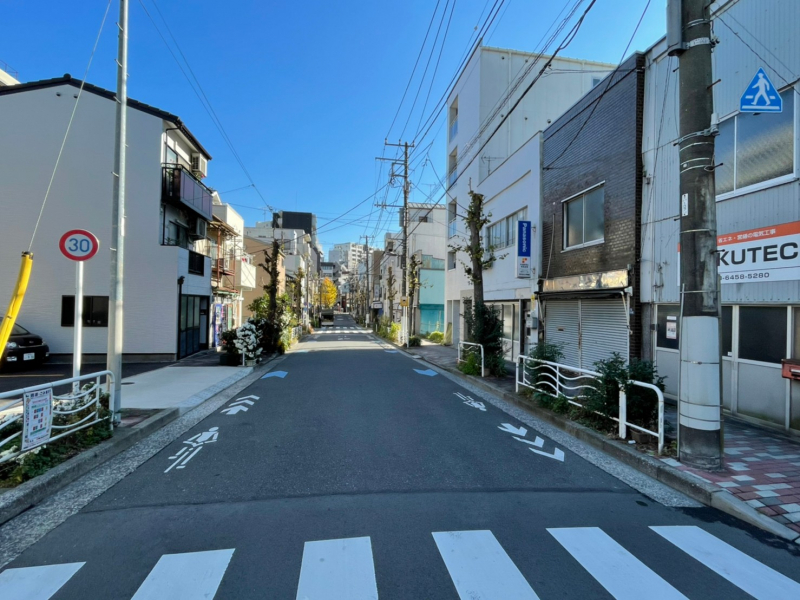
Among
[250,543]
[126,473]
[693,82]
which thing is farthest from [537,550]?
[693,82]

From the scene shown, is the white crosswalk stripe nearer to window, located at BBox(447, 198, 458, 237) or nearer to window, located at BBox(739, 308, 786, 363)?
window, located at BBox(739, 308, 786, 363)

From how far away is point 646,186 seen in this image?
10102 millimetres

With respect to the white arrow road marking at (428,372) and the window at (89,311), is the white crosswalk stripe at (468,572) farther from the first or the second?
the window at (89,311)

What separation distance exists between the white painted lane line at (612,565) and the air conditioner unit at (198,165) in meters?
21.7

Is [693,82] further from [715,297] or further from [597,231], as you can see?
[597,231]

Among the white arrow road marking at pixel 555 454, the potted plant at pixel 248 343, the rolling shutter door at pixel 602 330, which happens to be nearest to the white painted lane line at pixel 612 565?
Answer: the white arrow road marking at pixel 555 454

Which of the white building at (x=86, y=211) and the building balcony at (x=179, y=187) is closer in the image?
the white building at (x=86, y=211)

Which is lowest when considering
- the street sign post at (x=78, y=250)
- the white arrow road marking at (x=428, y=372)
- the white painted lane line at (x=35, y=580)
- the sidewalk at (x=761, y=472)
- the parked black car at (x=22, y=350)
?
the white arrow road marking at (x=428, y=372)

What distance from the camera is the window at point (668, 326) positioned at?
29.9 feet

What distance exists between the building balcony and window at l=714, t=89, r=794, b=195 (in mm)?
17273

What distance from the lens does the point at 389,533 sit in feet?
12.0

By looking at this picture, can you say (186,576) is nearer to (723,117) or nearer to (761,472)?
(761,472)

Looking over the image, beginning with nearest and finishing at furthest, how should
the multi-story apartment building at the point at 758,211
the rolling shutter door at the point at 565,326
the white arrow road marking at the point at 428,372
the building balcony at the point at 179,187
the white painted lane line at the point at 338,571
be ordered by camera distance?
the white painted lane line at the point at 338,571 < the multi-story apartment building at the point at 758,211 < the rolling shutter door at the point at 565,326 < the white arrow road marking at the point at 428,372 < the building balcony at the point at 179,187

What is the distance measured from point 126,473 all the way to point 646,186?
11282 mm
